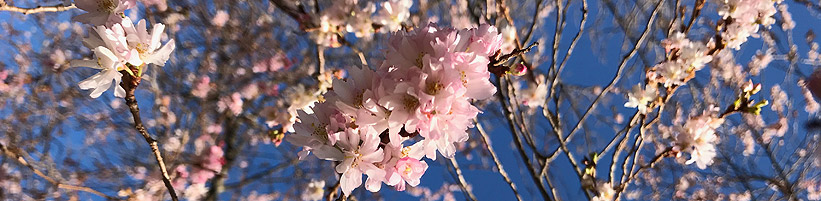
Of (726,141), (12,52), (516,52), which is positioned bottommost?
(516,52)

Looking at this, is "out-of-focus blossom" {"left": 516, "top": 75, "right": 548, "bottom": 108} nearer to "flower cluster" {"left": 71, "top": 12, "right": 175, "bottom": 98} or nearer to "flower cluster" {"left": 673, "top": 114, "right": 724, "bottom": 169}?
"flower cluster" {"left": 673, "top": 114, "right": 724, "bottom": 169}

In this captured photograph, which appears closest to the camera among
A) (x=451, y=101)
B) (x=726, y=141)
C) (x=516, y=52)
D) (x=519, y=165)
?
(x=451, y=101)

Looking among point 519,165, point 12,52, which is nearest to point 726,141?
point 519,165

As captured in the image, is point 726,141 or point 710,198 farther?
point 710,198

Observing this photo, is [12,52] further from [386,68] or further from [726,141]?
[726,141]

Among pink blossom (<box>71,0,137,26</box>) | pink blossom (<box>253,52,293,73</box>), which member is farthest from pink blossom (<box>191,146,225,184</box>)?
pink blossom (<box>71,0,137,26</box>)
